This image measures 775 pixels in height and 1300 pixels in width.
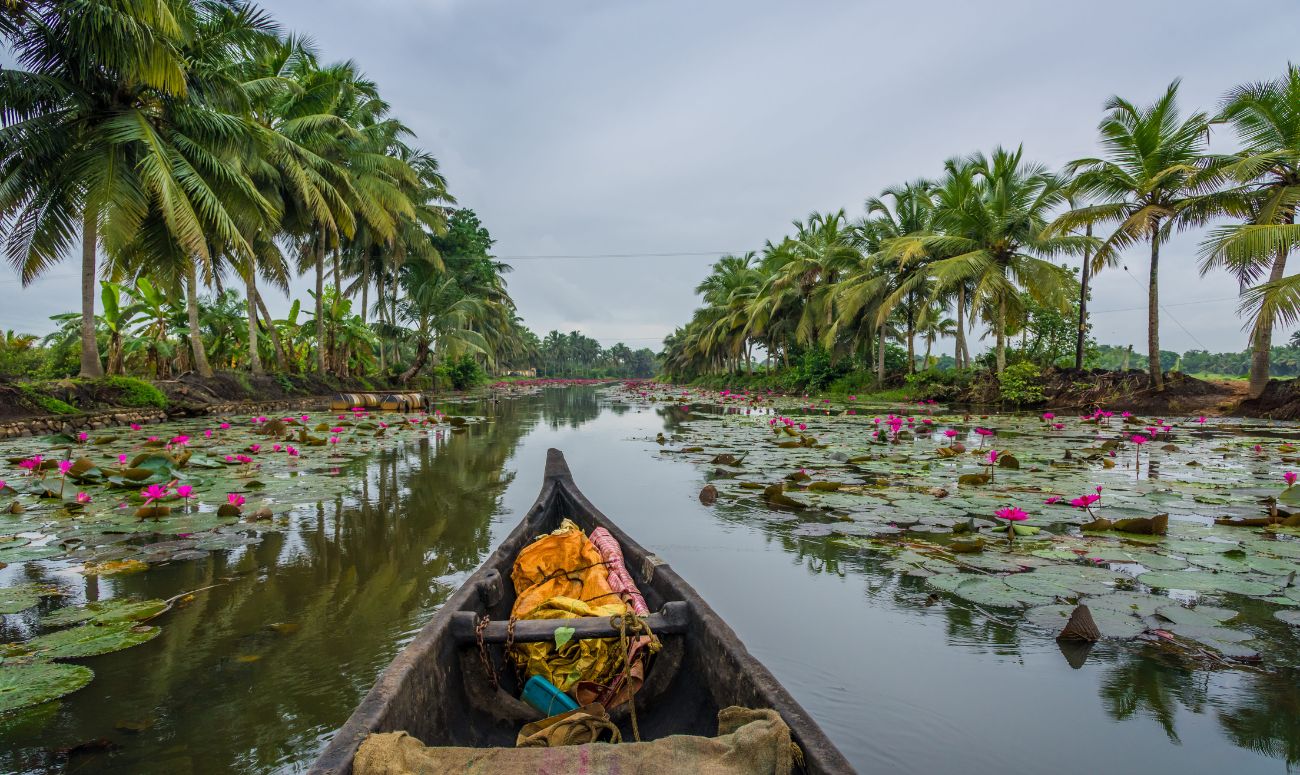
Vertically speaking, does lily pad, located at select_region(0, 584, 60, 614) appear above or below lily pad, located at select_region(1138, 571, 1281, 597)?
below

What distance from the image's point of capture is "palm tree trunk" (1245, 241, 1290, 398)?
10097 mm

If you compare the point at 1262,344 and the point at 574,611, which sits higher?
the point at 1262,344

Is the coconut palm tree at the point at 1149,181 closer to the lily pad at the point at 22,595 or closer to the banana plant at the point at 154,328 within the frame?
the lily pad at the point at 22,595

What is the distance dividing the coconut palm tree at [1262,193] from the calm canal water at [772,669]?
1093 cm

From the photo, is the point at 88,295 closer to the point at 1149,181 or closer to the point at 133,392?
the point at 133,392

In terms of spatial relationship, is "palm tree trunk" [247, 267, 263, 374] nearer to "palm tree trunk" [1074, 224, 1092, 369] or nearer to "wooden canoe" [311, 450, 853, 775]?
"wooden canoe" [311, 450, 853, 775]

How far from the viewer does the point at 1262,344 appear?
11461 mm

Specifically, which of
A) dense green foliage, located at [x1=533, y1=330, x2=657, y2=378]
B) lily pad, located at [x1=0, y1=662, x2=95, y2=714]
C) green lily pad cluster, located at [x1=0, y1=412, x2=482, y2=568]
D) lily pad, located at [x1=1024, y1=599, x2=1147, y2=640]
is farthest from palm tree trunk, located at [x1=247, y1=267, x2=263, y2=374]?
dense green foliage, located at [x1=533, y1=330, x2=657, y2=378]

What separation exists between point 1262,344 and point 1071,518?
11.2 meters

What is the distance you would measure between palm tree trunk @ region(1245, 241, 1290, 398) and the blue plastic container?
1267cm

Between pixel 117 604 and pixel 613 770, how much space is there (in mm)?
2823

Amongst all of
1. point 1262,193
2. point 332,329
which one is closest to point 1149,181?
point 1262,193

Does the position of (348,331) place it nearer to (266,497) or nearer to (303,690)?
(266,497)

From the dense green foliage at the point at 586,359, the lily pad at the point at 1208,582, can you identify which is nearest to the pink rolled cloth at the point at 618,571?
the lily pad at the point at 1208,582
